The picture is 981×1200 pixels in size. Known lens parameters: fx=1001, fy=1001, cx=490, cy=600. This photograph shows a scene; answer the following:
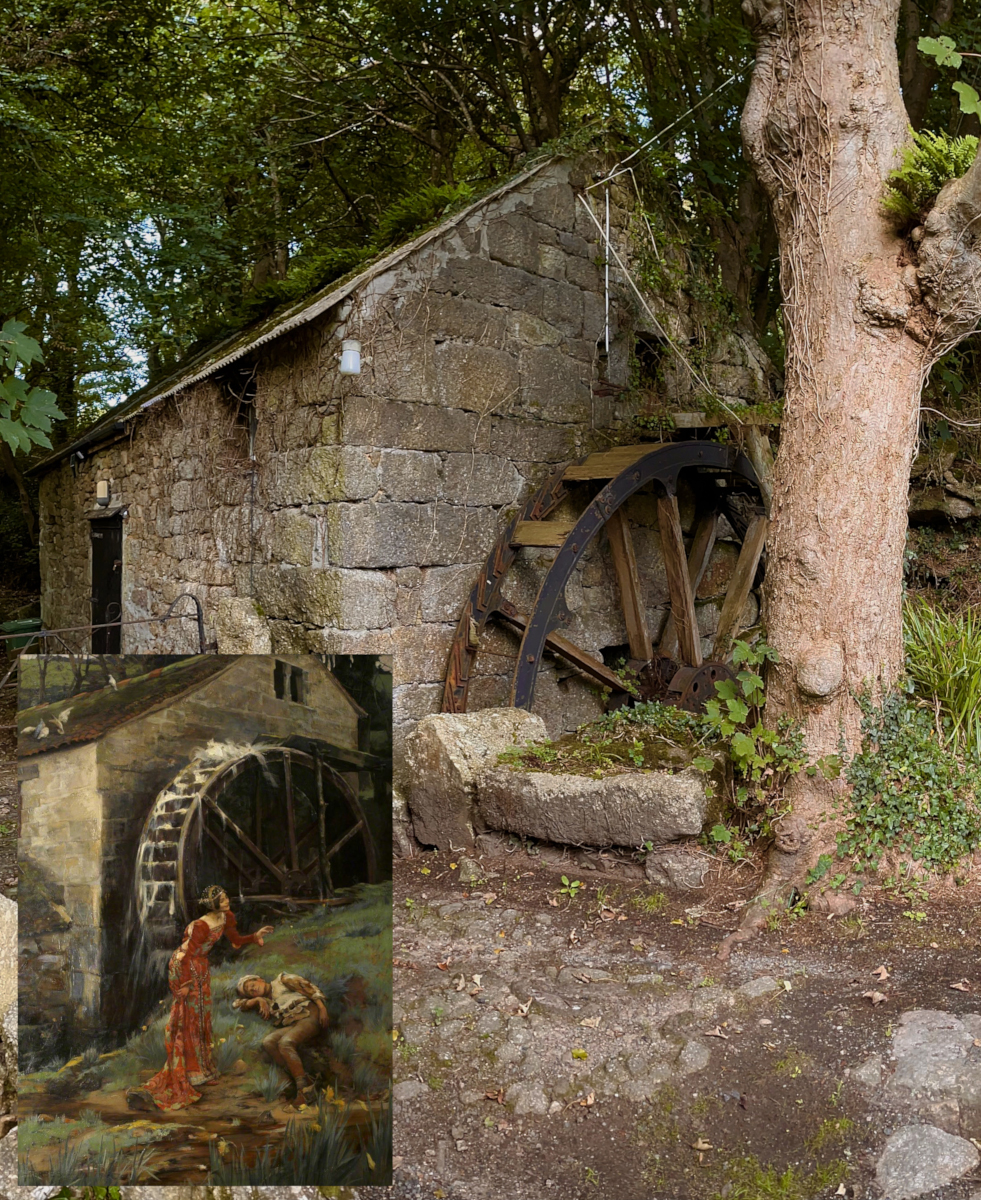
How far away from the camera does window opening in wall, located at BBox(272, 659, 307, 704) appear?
1797 millimetres

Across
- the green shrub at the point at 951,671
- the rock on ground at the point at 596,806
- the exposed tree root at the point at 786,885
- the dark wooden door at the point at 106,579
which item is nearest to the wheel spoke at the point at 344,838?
the exposed tree root at the point at 786,885

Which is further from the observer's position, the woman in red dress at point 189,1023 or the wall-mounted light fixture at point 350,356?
the wall-mounted light fixture at point 350,356

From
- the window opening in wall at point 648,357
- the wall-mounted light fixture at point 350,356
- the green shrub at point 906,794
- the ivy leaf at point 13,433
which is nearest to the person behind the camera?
the ivy leaf at point 13,433

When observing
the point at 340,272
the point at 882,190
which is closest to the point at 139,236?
the point at 340,272

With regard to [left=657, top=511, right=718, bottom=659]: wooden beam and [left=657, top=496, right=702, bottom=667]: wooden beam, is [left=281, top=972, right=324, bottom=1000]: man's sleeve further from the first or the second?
[left=657, top=511, right=718, bottom=659]: wooden beam

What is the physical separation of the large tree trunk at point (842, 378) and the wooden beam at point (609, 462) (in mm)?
1633

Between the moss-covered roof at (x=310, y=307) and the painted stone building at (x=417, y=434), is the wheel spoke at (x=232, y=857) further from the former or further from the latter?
the moss-covered roof at (x=310, y=307)

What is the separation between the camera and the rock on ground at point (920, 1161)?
95.5 inches

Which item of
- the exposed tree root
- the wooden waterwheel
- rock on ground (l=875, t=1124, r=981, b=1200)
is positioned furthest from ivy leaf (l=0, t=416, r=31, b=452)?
rock on ground (l=875, t=1124, r=981, b=1200)

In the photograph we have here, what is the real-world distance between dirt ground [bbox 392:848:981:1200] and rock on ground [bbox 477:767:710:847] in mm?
242

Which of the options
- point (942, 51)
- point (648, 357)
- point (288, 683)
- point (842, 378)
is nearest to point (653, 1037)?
point (288, 683)

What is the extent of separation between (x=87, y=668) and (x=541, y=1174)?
5.84 ft

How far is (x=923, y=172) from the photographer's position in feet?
12.4

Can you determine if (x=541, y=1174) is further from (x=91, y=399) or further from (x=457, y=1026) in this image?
(x=91, y=399)
